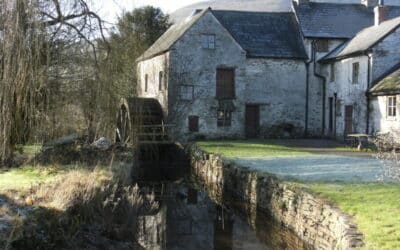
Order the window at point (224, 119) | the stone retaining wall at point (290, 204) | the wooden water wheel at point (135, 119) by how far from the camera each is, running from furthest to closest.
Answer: the window at point (224, 119) < the wooden water wheel at point (135, 119) < the stone retaining wall at point (290, 204)

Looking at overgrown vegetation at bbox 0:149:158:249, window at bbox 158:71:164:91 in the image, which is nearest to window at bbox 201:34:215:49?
window at bbox 158:71:164:91

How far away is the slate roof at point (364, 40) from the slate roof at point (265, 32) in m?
2.06

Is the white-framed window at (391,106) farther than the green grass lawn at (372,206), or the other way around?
the white-framed window at (391,106)

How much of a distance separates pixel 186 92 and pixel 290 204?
18221mm

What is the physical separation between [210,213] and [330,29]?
63.4 feet

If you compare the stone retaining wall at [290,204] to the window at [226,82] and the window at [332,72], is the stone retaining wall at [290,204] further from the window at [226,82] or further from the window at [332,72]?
the window at [332,72]

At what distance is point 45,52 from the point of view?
11.8 metres

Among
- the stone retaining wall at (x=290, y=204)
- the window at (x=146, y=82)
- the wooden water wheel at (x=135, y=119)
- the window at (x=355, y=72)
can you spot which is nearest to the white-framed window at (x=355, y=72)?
the window at (x=355, y=72)

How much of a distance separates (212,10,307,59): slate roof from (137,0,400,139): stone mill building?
0.06 m

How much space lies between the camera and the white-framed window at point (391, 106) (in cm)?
2323

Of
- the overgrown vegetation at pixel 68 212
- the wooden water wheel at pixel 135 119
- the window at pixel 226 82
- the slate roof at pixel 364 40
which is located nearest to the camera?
the overgrown vegetation at pixel 68 212

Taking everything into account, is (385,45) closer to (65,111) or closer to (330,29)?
(330,29)

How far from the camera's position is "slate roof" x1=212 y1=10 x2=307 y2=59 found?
3075 cm

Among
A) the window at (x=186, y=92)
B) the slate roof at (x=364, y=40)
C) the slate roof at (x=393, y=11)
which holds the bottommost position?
the window at (x=186, y=92)
